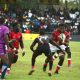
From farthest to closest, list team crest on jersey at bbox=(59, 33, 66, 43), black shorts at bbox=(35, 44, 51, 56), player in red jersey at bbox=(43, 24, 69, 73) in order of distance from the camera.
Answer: team crest on jersey at bbox=(59, 33, 66, 43)
player in red jersey at bbox=(43, 24, 69, 73)
black shorts at bbox=(35, 44, 51, 56)

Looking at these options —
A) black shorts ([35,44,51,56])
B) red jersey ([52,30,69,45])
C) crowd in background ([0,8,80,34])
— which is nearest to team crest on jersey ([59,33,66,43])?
red jersey ([52,30,69,45])

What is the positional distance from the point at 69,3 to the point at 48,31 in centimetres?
1769

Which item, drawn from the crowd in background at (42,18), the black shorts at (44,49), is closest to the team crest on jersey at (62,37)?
the black shorts at (44,49)

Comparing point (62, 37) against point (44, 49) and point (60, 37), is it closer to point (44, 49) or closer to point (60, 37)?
point (60, 37)

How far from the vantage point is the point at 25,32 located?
43.5 m

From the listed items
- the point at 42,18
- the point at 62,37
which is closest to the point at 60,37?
the point at 62,37

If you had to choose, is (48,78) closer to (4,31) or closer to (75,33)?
(4,31)

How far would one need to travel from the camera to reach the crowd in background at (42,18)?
44625 millimetres

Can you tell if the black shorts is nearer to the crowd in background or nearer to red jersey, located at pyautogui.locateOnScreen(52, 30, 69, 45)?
red jersey, located at pyautogui.locateOnScreen(52, 30, 69, 45)

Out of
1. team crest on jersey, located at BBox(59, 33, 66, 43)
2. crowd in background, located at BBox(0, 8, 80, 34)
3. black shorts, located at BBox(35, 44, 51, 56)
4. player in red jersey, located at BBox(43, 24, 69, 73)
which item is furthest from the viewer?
crowd in background, located at BBox(0, 8, 80, 34)

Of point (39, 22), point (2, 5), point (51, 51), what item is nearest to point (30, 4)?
point (2, 5)

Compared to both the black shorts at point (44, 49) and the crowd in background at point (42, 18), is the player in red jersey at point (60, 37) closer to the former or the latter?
the black shorts at point (44, 49)

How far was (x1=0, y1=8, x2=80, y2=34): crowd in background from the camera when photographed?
4462 cm

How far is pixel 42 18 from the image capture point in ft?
159
